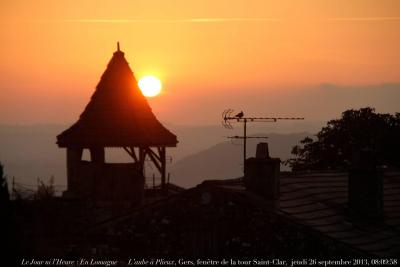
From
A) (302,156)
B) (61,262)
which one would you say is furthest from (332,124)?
(61,262)

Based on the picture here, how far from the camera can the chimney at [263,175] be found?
64.3 ft

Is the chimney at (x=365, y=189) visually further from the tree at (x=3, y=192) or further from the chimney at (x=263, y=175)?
the tree at (x=3, y=192)

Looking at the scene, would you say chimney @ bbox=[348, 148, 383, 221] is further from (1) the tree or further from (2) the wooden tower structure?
(2) the wooden tower structure

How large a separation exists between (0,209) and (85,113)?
14955mm

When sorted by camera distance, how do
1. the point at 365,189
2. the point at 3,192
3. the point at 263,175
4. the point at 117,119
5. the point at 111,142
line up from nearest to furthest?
the point at 3,192 < the point at 263,175 < the point at 365,189 < the point at 111,142 < the point at 117,119

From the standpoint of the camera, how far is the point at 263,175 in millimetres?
19984

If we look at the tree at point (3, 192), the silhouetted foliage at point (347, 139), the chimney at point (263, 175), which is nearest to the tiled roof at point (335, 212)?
the chimney at point (263, 175)

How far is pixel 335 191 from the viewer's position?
77.3 feet

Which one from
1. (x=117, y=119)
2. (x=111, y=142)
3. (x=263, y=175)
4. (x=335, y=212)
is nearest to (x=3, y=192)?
(x=263, y=175)

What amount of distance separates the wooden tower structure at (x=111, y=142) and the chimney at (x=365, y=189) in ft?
33.8

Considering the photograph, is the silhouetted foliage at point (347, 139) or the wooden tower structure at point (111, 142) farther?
the silhouetted foliage at point (347, 139)

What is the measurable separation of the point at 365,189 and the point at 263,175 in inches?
135

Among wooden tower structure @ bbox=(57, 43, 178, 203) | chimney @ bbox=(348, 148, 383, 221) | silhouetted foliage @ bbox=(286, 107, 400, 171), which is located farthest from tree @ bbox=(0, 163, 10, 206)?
silhouetted foliage @ bbox=(286, 107, 400, 171)

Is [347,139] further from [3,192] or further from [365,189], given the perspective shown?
[3,192]
